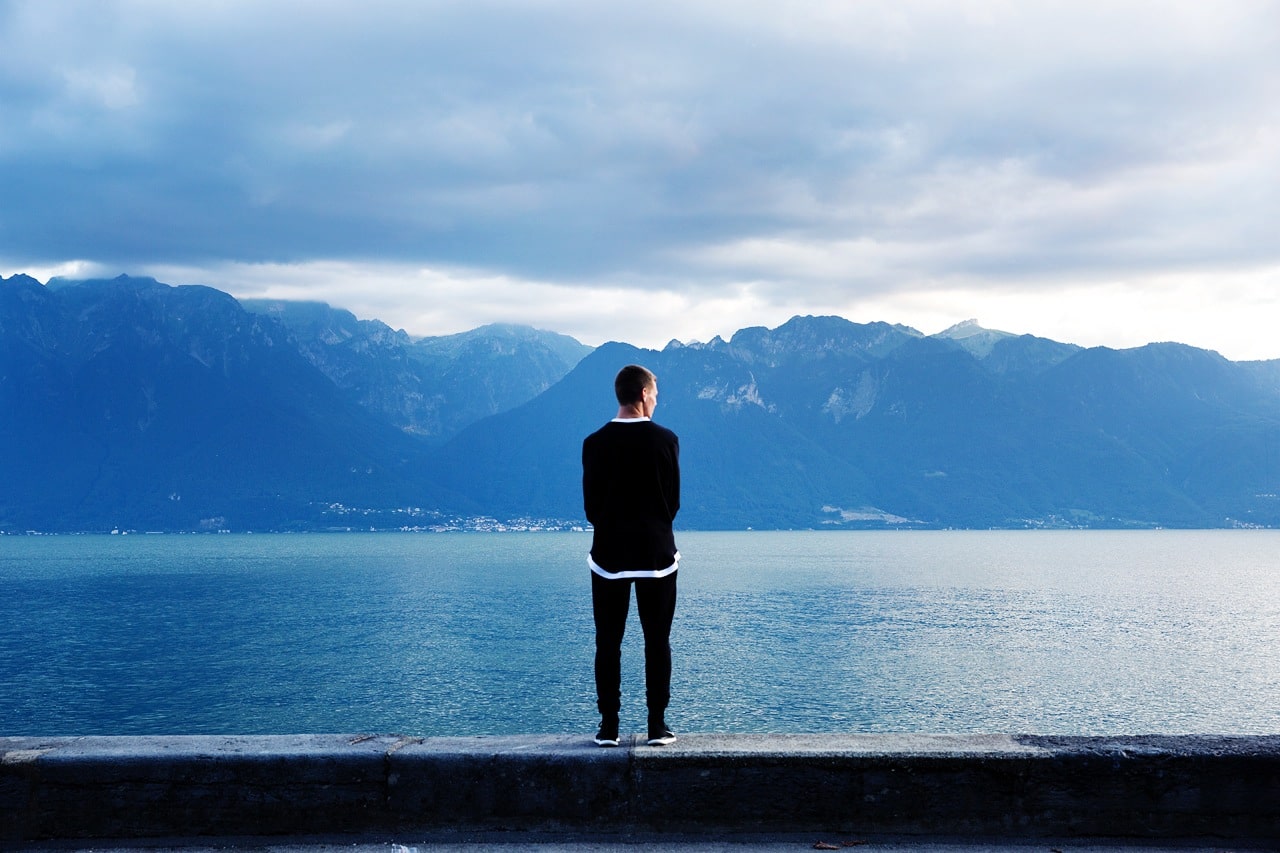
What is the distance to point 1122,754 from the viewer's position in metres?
5.47

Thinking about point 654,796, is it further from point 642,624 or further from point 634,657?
point 634,657

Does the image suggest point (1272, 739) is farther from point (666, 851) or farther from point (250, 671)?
point (250, 671)

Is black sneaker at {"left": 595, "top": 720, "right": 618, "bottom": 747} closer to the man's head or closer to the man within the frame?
the man

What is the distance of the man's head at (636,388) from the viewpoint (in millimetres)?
6363

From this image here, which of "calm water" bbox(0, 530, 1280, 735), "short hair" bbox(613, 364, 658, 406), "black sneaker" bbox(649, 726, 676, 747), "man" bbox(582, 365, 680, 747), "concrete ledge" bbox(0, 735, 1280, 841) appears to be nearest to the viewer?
"concrete ledge" bbox(0, 735, 1280, 841)

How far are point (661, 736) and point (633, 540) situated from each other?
44.2 inches

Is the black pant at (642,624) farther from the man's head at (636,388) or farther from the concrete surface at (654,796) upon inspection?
the man's head at (636,388)

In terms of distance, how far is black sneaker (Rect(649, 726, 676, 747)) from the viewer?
579cm

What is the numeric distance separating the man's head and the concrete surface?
6.84 feet

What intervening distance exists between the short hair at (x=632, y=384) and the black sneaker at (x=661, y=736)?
1.94m

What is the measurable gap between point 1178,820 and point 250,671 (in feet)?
172

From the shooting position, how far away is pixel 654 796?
5477mm

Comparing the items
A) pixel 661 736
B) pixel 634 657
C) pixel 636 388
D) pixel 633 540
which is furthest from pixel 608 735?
pixel 634 657

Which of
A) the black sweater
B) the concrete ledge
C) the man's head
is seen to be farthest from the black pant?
the man's head
